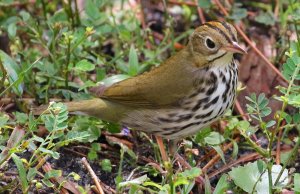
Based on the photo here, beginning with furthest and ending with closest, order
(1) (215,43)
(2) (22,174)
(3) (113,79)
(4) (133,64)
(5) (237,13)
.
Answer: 1. (5) (237,13)
2. (4) (133,64)
3. (3) (113,79)
4. (1) (215,43)
5. (2) (22,174)

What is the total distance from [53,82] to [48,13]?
991 millimetres

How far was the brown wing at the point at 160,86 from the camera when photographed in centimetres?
344

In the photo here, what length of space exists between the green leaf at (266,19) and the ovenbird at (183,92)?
1.23 meters

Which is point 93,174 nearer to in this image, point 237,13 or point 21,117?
point 21,117

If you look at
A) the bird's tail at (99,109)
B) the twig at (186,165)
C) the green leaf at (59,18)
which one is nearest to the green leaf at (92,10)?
the green leaf at (59,18)

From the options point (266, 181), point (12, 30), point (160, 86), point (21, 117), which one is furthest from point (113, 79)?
point (266, 181)

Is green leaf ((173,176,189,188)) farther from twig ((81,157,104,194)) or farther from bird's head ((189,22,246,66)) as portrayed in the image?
bird's head ((189,22,246,66))

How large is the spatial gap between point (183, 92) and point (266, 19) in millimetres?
1439

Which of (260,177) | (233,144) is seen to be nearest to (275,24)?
(233,144)

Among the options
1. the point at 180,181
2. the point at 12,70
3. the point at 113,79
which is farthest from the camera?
the point at 113,79

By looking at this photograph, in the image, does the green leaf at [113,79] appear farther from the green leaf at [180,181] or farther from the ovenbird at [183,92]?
the green leaf at [180,181]

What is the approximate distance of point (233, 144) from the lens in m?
3.68

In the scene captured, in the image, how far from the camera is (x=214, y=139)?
3.60 meters

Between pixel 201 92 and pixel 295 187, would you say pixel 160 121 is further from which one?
pixel 295 187
